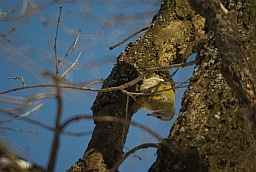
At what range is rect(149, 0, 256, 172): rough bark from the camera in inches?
32.4

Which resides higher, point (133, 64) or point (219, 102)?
point (133, 64)

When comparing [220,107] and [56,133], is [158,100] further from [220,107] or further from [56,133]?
[56,133]

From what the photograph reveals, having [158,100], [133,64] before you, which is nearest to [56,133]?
[158,100]

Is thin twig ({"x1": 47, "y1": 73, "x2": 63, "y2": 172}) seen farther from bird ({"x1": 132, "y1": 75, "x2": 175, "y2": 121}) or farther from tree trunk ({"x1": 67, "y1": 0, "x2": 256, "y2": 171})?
bird ({"x1": 132, "y1": 75, "x2": 175, "y2": 121})

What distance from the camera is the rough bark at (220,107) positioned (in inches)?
32.4

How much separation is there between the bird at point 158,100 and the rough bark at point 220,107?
476mm

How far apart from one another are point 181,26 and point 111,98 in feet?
1.35

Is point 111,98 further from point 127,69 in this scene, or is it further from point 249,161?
point 249,161

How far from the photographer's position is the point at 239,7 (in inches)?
39.4

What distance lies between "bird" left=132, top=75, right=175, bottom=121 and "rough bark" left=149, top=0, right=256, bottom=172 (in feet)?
1.56

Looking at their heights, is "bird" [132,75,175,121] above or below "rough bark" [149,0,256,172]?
above

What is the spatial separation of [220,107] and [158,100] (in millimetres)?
556

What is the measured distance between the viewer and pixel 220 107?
0.92m

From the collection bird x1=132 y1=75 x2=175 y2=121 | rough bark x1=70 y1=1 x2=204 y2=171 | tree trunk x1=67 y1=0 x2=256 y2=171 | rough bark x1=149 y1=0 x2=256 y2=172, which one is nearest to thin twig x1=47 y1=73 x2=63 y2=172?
tree trunk x1=67 y1=0 x2=256 y2=171
